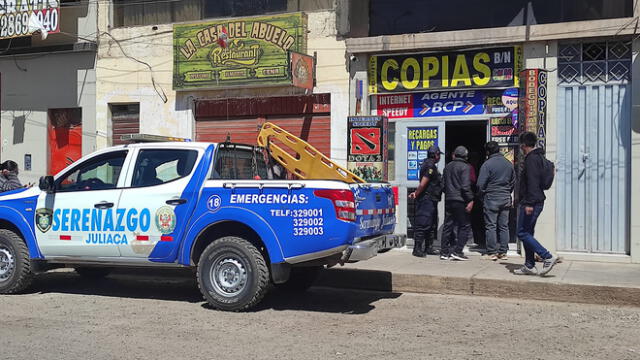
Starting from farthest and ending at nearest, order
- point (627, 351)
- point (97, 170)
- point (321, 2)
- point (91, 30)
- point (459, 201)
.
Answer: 1. point (91, 30)
2. point (321, 2)
3. point (459, 201)
4. point (97, 170)
5. point (627, 351)

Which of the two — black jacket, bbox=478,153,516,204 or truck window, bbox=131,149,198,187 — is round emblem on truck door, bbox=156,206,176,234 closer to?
truck window, bbox=131,149,198,187

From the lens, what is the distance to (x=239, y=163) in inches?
332

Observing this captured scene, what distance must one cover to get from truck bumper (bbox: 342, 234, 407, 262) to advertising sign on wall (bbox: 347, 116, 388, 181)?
4.33m

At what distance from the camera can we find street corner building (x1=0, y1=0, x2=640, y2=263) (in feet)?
36.5

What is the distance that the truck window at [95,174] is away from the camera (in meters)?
8.33

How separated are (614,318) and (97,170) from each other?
6.16m

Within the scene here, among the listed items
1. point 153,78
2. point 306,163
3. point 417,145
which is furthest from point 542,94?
point 153,78

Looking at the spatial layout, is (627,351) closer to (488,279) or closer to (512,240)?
(488,279)

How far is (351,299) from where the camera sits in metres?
8.69

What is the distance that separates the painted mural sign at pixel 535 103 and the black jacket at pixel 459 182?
1.28m

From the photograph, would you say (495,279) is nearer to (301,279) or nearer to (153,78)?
(301,279)

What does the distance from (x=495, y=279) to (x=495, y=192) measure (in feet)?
7.83

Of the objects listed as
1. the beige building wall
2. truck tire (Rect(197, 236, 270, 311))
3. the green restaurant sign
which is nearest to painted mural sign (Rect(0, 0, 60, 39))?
the beige building wall

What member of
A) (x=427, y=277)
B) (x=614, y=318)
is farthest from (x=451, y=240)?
(x=614, y=318)
